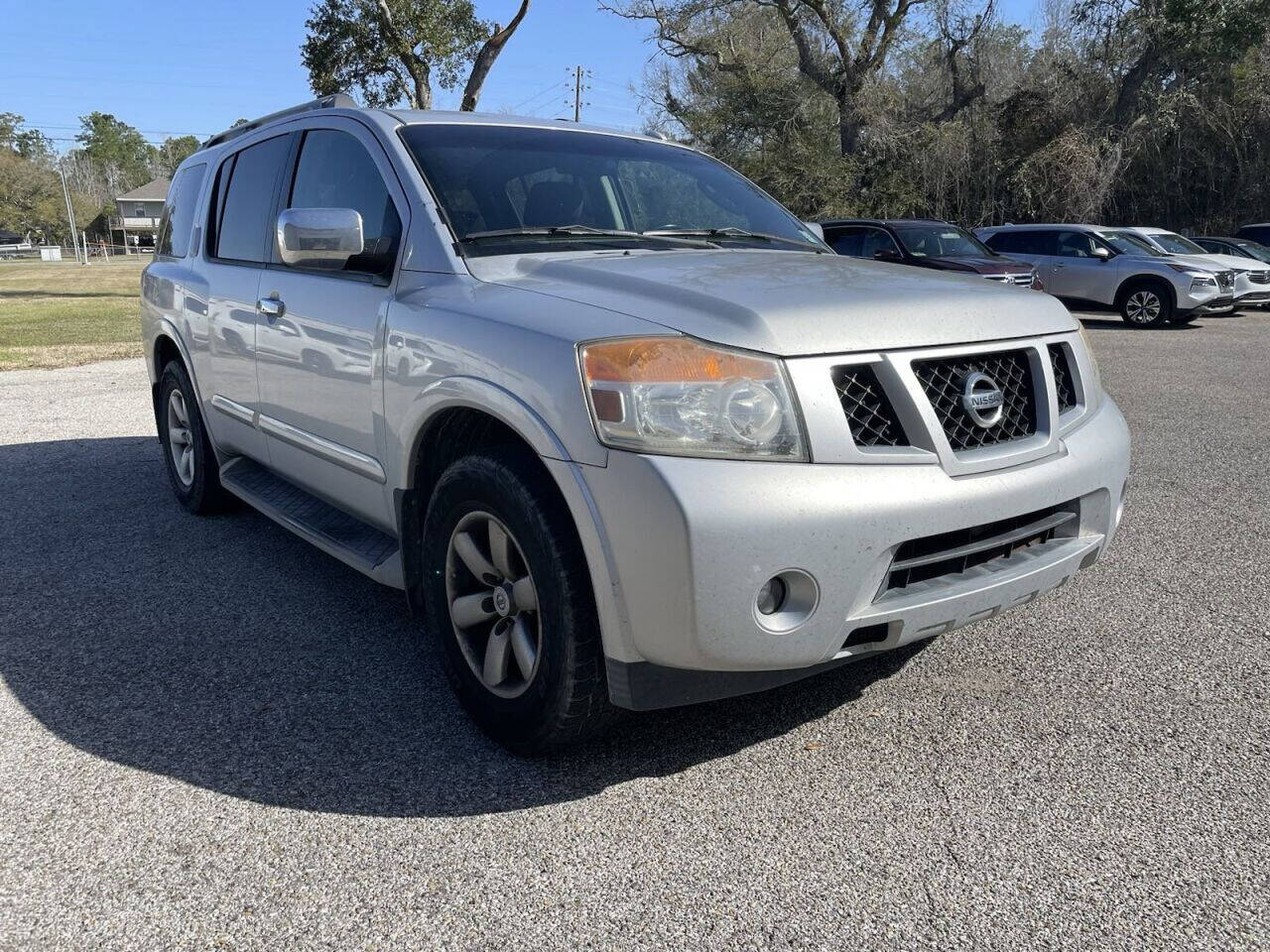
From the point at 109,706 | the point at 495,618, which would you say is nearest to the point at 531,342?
the point at 495,618

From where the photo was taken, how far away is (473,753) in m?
2.83

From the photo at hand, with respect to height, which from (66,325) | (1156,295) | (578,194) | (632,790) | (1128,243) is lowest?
(632,790)

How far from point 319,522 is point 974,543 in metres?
2.37

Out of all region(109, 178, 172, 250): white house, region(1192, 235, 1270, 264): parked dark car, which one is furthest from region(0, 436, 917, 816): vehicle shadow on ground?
region(109, 178, 172, 250): white house

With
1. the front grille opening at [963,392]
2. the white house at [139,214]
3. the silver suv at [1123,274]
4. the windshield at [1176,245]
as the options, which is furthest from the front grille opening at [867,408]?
the white house at [139,214]

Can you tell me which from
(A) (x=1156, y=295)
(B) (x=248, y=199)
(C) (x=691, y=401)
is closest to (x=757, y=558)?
(C) (x=691, y=401)

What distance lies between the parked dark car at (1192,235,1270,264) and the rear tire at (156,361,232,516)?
1942 cm

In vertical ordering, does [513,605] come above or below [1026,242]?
below

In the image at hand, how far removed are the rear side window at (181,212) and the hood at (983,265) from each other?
397 inches

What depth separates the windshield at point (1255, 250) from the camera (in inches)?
771

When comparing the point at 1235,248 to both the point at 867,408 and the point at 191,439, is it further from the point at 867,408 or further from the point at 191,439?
the point at 867,408

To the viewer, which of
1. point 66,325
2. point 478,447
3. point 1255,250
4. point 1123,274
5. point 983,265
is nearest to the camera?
point 478,447

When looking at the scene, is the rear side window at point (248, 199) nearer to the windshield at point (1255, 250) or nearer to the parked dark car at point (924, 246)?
the parked dark car at point (924, 246)

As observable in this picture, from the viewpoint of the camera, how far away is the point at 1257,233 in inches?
879
